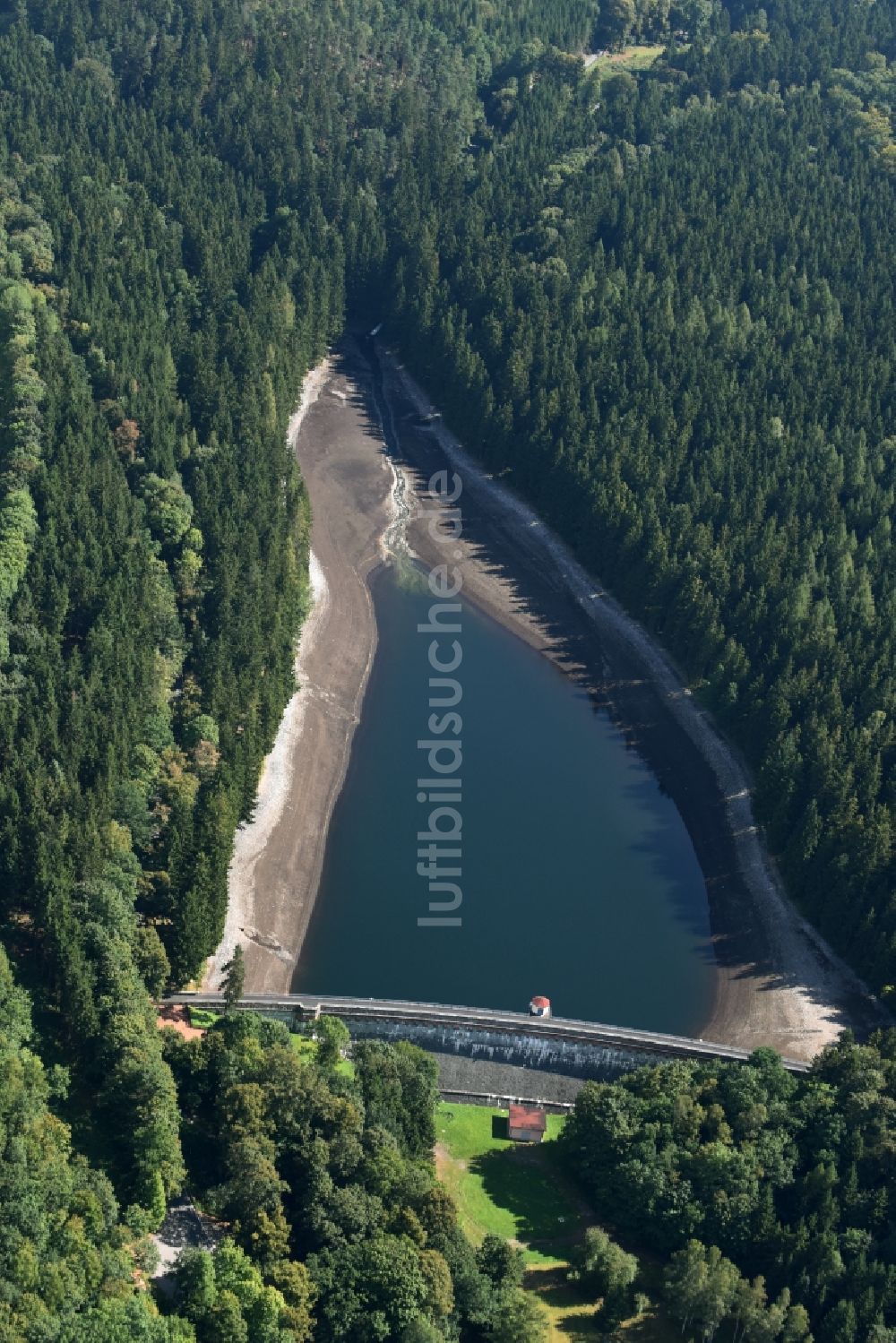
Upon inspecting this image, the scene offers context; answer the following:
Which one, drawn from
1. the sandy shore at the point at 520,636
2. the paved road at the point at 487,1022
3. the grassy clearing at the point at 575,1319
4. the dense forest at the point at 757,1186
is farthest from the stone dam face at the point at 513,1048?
the grassy clearing at the point at 575,1319

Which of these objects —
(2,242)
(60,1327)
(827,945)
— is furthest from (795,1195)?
(2,242)

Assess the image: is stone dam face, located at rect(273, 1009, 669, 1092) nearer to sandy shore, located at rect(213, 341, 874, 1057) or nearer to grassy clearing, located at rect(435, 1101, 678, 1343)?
grassy clearing, located at rect(435, 1101, 678, 1343)

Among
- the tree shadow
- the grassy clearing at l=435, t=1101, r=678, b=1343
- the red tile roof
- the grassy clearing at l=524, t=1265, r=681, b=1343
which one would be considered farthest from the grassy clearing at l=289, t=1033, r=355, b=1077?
the grassy clearing at l=524, t=1265, r=681, b=1343

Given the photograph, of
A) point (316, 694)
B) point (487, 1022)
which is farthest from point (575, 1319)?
point (316, 694)

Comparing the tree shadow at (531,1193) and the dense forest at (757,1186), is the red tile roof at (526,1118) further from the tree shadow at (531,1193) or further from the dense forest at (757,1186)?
the dense forest at (757,1186)

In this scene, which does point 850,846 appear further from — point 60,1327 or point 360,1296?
point 60,1327
